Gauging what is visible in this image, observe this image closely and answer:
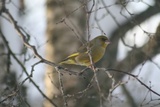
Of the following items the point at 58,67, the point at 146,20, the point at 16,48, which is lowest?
the point at 58,67

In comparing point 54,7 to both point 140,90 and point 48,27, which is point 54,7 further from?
point 140,90

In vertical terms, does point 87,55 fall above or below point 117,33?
→ below

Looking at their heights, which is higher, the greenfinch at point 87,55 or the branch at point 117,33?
the branch at point 117,33

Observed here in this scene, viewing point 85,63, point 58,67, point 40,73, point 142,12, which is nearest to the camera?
point 58,67

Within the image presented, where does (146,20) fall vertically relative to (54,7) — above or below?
below

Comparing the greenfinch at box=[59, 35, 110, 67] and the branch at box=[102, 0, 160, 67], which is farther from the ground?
the branch at box=[102, 0, 160, 67]

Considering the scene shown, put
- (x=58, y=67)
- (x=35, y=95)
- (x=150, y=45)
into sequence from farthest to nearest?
1. (x=35, y=95)
2. (x=150, y=45)
3. (x=58, y=67)

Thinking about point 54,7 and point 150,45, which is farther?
point 54,7

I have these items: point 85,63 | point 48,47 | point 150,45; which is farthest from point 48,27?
point 85,63

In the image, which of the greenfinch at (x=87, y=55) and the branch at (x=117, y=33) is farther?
the branch at (x=117, y=33)

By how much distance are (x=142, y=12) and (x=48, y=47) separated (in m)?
1.52

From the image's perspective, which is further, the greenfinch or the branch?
the branch

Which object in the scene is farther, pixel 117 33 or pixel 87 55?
pixel 117 33

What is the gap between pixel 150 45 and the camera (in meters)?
5.71
